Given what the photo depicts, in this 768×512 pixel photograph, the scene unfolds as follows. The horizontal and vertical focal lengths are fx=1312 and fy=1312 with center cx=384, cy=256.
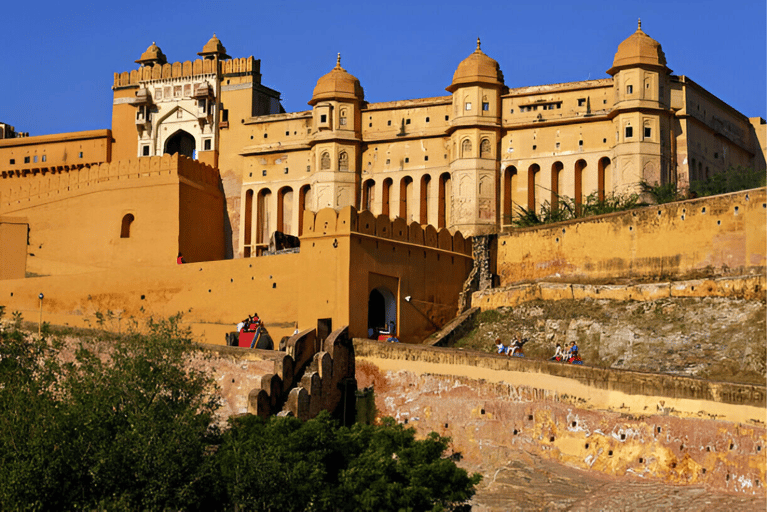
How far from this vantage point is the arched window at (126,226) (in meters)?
41.0

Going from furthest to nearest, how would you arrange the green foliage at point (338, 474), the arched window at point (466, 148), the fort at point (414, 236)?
the arched window at point (466, 148) → the fort at point (414, 236) → the green foliage at point (338, 474)

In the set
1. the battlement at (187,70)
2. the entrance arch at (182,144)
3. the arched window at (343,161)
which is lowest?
the arched window at (343,161)

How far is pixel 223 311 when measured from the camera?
34.2 metres

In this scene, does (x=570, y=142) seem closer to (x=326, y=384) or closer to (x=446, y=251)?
(x=446, y=251)

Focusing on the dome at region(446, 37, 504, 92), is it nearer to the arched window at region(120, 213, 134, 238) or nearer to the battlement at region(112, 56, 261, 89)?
the battlement at region(112, 56, 261, 89)

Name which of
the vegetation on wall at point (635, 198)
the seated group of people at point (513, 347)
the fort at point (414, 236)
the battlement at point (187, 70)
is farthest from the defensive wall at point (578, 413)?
the battlement at point (187, 70)

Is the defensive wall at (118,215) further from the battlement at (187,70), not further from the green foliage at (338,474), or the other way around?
the green foliage at (338,474)

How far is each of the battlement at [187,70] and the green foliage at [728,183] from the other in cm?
1653

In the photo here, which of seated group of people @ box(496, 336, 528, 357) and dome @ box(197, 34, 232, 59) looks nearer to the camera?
seated group of people @ box(496, 336, 528, 357)

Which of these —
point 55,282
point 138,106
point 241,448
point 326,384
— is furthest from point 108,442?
point 138,106

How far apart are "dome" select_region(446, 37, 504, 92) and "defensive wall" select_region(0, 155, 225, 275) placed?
29.9ft

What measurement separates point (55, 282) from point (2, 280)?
6.78 feet

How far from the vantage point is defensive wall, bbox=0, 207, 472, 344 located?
30.8 metres

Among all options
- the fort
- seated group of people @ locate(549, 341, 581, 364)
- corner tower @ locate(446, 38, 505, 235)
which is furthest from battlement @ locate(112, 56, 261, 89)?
seated group of people @ locate(549, 341, 581, 364)
